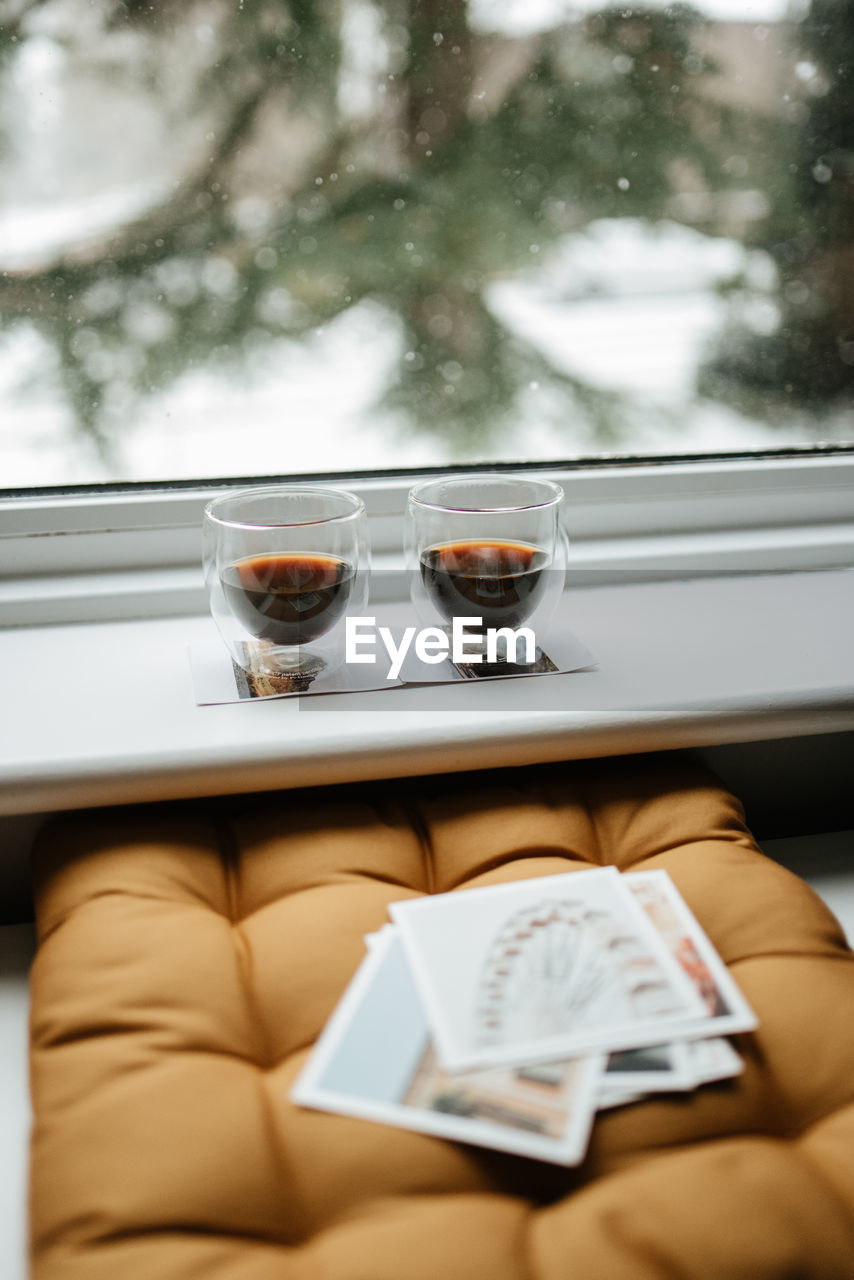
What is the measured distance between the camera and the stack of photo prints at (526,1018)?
62 cm

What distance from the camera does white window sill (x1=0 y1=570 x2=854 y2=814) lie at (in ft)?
2.87

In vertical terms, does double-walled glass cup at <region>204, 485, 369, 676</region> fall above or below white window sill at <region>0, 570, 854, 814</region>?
above

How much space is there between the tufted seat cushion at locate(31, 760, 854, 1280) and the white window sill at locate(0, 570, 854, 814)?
0.05 meters

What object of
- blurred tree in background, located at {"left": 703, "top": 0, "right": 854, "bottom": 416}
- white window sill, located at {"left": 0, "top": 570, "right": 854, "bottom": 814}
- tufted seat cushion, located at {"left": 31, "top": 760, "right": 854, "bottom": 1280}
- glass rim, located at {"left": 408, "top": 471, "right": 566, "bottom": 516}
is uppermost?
blurred tree in background, located at {"left": 703, "top": 0, "right": 854, "bottom": 416}

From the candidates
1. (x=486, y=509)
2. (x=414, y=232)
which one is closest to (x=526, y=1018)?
(x=486, y=509)

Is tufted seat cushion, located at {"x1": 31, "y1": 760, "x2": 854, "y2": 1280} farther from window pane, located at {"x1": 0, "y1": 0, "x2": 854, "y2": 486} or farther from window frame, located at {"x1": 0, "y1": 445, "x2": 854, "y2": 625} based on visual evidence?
window pane, located at {"x1": 0, "y1": 0, "x2": 854, "y2": 486}

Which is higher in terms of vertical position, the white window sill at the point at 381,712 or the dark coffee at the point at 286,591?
the dark coffee at the point at 286,591

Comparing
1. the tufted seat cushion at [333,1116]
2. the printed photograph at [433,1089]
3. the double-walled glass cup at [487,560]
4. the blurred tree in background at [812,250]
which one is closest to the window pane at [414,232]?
the blurred tree in background at [812,250]

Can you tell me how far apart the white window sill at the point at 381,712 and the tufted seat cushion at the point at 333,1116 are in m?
0.05

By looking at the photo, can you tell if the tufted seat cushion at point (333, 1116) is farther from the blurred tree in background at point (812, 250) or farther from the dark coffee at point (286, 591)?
the blurred tree in background at point (812, 250)

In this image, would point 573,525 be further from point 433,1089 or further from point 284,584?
point 433,1089

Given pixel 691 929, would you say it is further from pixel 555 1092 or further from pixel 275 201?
pixel 275 201

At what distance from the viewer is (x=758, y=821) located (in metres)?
1.17

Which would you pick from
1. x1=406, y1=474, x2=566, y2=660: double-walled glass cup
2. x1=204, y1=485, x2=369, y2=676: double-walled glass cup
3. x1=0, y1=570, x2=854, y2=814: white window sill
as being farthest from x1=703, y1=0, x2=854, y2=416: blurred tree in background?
x1=204, y1=485, x2=369, y2=676: double-walled glass cup
